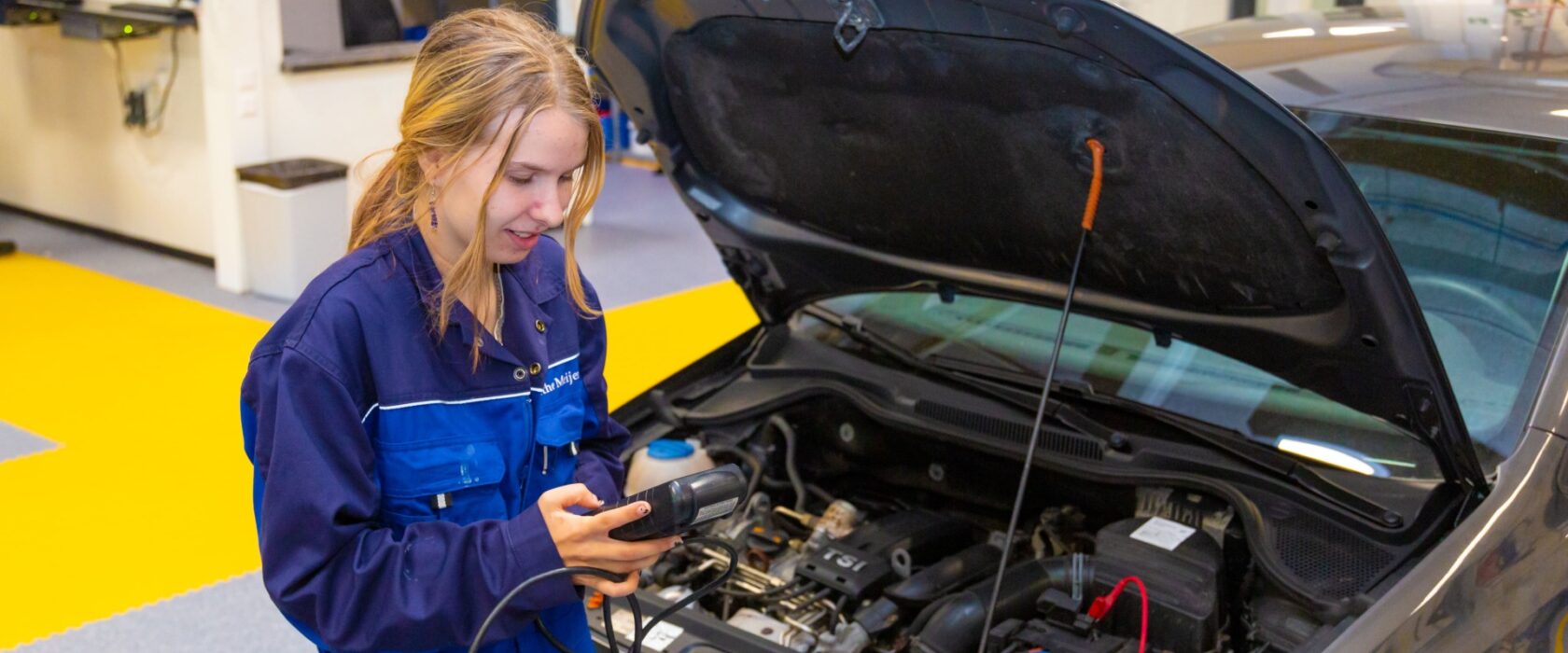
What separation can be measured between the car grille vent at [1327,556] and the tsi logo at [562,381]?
113 cm

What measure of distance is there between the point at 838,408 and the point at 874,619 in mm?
608

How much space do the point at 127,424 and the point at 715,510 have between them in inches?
158

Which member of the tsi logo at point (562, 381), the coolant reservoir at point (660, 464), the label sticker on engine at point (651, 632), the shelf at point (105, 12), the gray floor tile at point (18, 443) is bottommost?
the gray floor tile at point (18, 443)

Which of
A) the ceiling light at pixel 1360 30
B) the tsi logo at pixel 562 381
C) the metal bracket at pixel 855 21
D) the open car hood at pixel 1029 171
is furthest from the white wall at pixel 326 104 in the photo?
the tsi logo at pixel 562 381

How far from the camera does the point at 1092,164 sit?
2.04 meters

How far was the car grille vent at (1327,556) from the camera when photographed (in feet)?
6.70

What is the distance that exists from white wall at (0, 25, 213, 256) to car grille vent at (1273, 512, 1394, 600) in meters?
5.90

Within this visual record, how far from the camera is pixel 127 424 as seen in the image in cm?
488

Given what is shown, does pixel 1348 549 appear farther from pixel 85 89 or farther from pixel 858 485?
pixel 85 89

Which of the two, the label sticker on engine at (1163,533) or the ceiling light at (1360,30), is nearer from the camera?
the label sticker on engine at (1163,533)

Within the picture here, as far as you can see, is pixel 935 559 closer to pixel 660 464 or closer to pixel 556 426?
pixel 660 464

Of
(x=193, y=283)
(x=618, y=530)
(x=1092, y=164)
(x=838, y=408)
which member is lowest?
(x=193, y=283)

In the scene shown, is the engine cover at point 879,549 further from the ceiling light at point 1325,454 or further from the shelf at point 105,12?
the shelf at point 105,12

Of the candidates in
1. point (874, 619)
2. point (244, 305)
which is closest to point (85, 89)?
point (244, 305)
